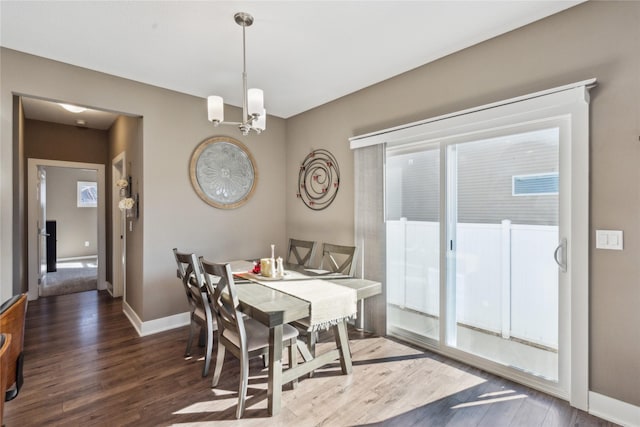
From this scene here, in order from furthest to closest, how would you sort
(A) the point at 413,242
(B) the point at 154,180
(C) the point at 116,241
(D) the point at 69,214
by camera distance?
(D) the point at 69,214
(C) the point at 116,241
(B) the point at 154,180
(A) the point at 413,242

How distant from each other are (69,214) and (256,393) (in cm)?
816

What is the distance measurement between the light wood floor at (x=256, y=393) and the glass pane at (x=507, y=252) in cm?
33

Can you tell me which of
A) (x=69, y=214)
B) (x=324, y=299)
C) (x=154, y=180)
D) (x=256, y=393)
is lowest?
(x=256, y=393)

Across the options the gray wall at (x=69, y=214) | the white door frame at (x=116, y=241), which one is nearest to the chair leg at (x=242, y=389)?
the white door frame at (x=116, y=241)

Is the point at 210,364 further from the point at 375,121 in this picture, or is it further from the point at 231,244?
the point at 375,121

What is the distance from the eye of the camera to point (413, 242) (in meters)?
3.10

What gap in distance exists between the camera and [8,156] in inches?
101

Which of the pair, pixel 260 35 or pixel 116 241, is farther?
pixel 116 241

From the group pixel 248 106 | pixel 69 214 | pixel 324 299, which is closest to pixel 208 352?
pixel 324 299

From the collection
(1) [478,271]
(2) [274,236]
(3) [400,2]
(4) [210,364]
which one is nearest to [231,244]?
(2) [274,236]

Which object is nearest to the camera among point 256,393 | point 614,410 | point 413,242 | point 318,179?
point 614,410

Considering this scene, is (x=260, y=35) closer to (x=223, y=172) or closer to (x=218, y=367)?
(x=223, y=172)

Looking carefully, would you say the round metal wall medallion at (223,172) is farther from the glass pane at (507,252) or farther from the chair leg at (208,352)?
the glass pane at (507,252)

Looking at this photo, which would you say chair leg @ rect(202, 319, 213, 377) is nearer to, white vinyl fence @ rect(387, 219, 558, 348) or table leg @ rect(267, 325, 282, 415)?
table leg @ rect(267, 325, 282, 415)
